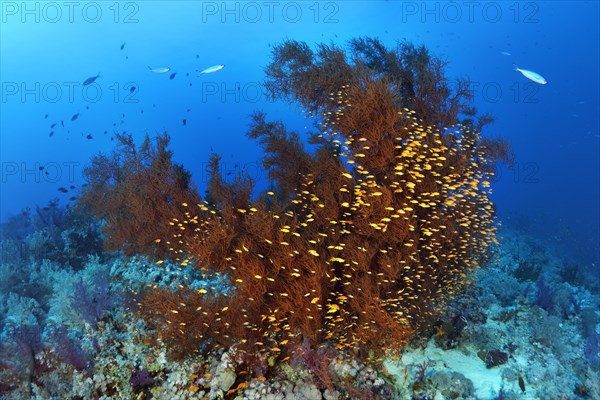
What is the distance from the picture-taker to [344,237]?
6750 millimetres

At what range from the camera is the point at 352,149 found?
23.5 ft

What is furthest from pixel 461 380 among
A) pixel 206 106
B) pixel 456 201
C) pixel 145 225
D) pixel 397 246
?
pixel 206 106

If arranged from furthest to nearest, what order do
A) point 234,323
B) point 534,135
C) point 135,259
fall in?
1. point 534,135
2. point 135,259
3. point 234,323

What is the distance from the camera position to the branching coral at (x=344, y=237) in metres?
6.19

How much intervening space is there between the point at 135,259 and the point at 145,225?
1.74 meters

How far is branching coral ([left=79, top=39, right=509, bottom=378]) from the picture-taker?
6191 millimetres

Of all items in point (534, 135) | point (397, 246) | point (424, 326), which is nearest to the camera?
point (397, 246)

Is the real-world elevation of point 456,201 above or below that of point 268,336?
above

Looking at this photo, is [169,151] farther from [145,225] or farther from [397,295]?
[397,295]

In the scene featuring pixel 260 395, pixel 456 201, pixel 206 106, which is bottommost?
pixel 206 106

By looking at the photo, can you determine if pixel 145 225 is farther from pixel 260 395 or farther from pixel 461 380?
pixel 461 380

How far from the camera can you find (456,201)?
7.14 meters

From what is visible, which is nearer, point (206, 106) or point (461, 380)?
point (461, 380)

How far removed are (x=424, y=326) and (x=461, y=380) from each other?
43.3 inches
